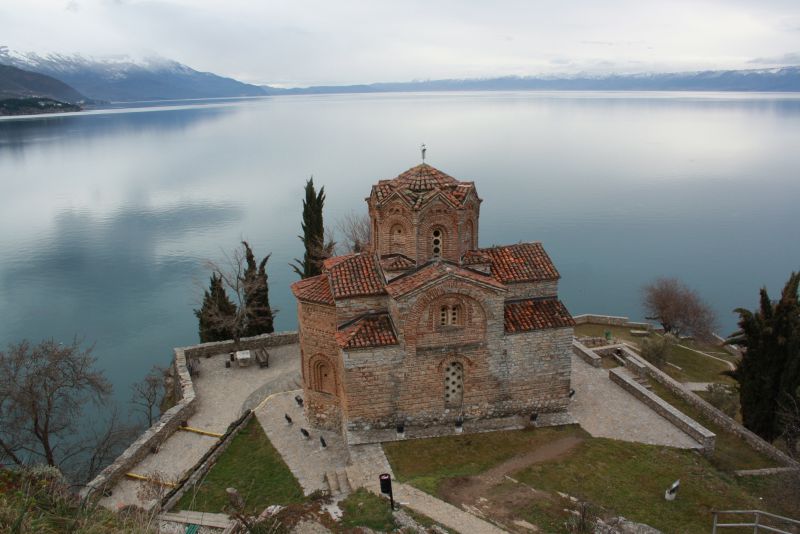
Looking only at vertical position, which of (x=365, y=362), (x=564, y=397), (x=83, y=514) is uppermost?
(x=83, y=514)

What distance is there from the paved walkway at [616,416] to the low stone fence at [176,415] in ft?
40.4

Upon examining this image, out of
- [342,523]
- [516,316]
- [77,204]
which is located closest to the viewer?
[342,523]

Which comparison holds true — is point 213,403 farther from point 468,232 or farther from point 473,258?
point 468,232

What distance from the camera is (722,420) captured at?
60.0 feet

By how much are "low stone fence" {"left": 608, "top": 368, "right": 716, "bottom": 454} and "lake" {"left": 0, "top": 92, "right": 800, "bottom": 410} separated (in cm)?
2138

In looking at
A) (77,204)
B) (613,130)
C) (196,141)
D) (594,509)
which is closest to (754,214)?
(594,509)

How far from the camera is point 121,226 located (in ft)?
193

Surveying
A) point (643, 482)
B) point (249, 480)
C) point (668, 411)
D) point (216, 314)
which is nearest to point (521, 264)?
point (668, 411)

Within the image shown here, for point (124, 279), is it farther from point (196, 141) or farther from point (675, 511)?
point (196, 141)

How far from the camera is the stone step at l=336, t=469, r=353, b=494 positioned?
14.6 metres

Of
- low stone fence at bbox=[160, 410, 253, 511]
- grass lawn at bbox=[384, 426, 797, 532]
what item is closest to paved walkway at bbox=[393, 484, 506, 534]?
grass lawn at bbox=[384, 426, 797, 532]

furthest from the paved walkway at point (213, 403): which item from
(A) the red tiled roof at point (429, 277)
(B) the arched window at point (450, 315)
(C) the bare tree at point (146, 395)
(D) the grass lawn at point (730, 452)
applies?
(D) the grass lawn at point (730, 452)

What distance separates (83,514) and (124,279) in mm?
41432

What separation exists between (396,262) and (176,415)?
9013mm
